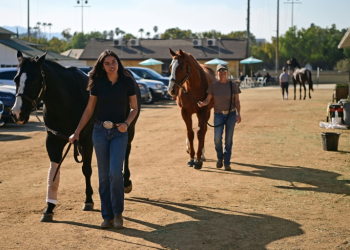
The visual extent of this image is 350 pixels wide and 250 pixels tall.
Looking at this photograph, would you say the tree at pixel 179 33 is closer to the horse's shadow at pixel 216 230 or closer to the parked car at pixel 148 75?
the parked car at pixel 148 75

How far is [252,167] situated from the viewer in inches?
447

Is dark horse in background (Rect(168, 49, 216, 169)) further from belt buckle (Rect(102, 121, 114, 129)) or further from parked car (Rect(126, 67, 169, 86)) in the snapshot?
parked car (Rect(126, 67, 169, 86))

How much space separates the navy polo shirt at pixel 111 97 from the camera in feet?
22.0

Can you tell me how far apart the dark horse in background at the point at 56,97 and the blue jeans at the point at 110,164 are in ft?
3.09

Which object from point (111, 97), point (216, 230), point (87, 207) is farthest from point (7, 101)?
point (216, 230)

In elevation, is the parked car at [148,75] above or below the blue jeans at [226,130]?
above

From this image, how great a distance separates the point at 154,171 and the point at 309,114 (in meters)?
13.9

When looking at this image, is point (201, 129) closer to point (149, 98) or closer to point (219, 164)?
point (219, 164)

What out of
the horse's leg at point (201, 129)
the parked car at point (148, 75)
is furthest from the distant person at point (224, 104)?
the parked car at point (148, 75)

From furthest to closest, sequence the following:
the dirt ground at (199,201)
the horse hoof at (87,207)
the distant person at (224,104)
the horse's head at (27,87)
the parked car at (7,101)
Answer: the parked car at (7,101) < the distant person at (224,104) < the horse hoof at (87,207) < the horse's head at (27,87) < the dirt ground at (199,201)

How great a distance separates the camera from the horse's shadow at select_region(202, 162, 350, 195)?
9.34 m

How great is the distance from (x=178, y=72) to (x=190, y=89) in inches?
21.2

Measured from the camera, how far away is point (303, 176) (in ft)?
34.1

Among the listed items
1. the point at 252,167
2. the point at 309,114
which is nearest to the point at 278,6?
the point at 309,114
